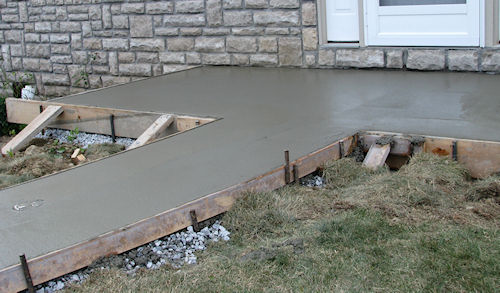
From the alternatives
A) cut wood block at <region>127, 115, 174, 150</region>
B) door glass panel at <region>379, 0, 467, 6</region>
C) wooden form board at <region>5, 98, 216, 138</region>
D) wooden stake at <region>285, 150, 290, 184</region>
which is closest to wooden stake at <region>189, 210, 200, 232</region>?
wooden stake at <region>285, 150, 290, 184</region>

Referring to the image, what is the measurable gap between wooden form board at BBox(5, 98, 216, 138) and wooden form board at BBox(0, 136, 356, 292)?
178cm

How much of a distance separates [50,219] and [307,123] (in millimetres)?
2574

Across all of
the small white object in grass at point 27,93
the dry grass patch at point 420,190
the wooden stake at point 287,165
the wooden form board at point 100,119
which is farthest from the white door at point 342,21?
the small white object in grass at point 27,93

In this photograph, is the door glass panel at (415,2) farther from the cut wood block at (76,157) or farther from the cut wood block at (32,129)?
the cut wood block at (32,129)

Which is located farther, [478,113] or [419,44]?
[419,44]

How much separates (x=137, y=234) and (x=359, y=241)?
51.8 inches

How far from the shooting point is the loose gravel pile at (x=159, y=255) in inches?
135

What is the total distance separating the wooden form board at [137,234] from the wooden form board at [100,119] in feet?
5.84

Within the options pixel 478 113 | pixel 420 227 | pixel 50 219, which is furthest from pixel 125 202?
pixel 478 113

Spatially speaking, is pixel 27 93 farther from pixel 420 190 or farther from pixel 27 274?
pixel 420 190

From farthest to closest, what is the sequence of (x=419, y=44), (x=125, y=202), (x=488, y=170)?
(x=419, y=44) → (x=488, y=170) → (x=125, y=202)

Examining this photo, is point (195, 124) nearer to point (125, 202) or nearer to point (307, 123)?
point (307, 123)

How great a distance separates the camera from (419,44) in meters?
7.23

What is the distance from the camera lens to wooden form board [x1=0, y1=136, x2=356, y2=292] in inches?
129
